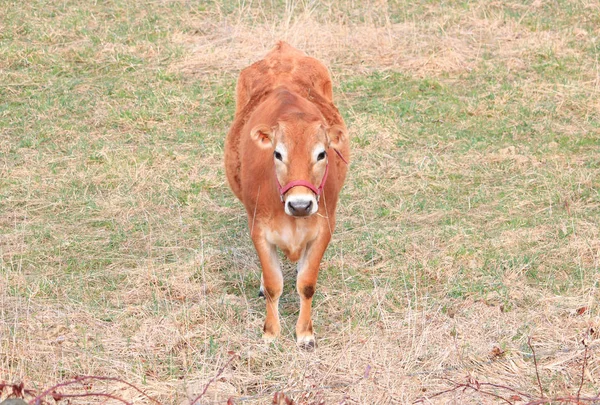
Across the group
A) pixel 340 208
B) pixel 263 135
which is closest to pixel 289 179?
pixel 263 135

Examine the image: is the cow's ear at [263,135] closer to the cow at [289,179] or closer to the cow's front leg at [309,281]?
the cow at [289,179]

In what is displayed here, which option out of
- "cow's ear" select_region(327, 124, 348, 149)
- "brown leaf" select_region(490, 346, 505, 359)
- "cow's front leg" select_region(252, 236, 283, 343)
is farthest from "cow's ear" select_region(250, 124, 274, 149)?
"brown leaf" select_region(490, 346, 505, 359)

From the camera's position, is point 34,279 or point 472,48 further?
point 472,48

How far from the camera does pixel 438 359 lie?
5488 millimetres

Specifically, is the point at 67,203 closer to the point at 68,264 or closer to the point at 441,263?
the point at 68,264

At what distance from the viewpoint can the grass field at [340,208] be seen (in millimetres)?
5488

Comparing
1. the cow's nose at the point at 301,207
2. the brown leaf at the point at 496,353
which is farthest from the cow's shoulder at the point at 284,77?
the brown leaf at the point at 496,353

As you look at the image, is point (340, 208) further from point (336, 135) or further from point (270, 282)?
point (336, 135)

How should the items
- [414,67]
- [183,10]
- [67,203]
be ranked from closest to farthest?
1. [67,203]
2. [414,67]
3. [183,10]

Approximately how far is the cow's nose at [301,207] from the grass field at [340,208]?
881mm

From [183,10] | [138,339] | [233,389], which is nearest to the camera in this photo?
[233,389]

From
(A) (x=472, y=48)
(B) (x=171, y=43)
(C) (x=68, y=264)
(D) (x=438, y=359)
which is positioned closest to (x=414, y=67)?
(A) (x=472, y=48)

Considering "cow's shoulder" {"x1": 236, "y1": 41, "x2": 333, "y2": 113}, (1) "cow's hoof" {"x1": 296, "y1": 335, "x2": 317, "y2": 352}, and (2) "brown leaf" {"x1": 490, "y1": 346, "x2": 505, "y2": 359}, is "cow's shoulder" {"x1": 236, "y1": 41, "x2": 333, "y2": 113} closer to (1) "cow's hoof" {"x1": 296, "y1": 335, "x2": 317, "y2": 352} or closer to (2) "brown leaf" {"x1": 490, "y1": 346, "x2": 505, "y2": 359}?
(1) "cow's hoof" {"x1": 296, "y1": 335, "x2": 317, "y2": 352}

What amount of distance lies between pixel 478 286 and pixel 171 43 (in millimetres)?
7004
